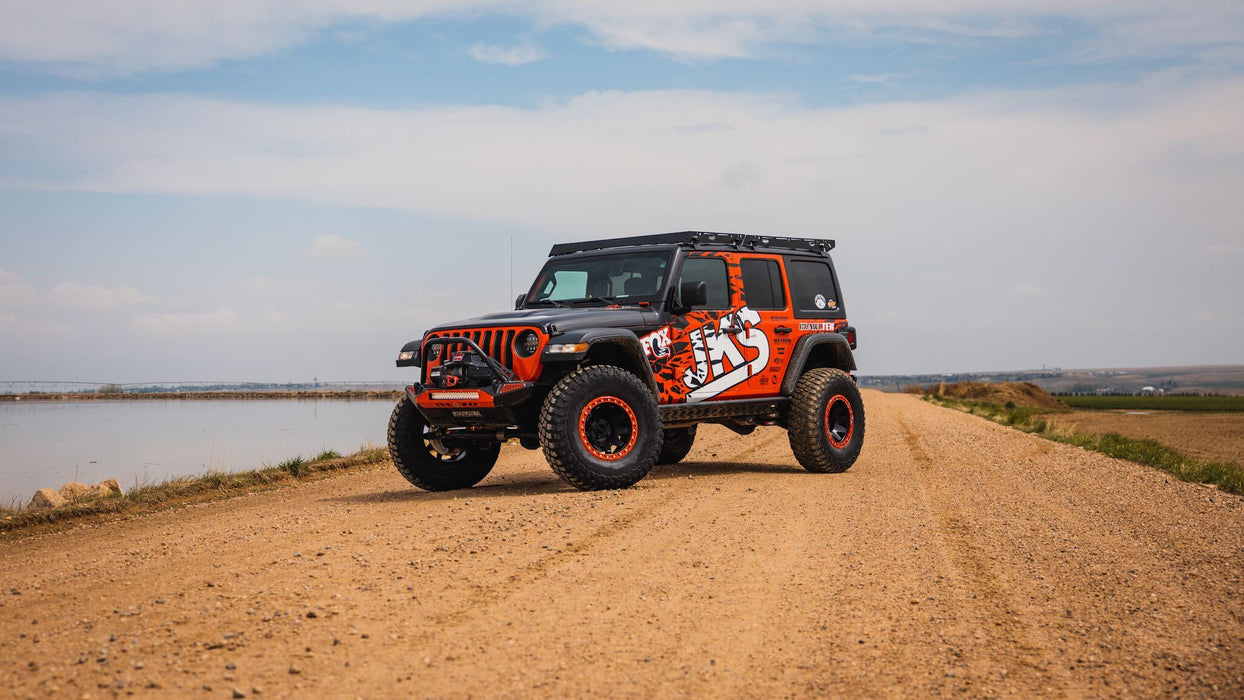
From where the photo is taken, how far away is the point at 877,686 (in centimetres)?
478

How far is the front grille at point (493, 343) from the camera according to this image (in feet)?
33.7

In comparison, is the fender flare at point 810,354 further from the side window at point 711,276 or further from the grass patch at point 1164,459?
the grass patch at point 1164,459

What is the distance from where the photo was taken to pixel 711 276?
39.3ft

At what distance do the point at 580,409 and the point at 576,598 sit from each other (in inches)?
157

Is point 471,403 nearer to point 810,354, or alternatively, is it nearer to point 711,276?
point 711,276

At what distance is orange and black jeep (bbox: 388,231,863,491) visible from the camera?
402 inches

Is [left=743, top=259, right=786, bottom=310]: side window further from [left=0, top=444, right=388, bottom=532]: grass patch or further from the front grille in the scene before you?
[left=0, top=444, right=388, bottom=532]: grass patch

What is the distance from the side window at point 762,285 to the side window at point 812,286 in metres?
0.26

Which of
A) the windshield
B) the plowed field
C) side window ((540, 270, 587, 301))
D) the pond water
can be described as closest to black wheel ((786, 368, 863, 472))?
the windshield

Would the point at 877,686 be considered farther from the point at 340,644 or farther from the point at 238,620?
the point at 238,620

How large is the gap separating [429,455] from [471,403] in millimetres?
1681

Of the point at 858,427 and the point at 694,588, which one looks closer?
the point at 694,588

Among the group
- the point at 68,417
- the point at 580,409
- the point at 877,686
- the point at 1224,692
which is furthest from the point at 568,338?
the point at 68,417

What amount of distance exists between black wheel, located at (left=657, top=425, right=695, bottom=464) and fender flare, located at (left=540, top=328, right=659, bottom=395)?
2965mm
